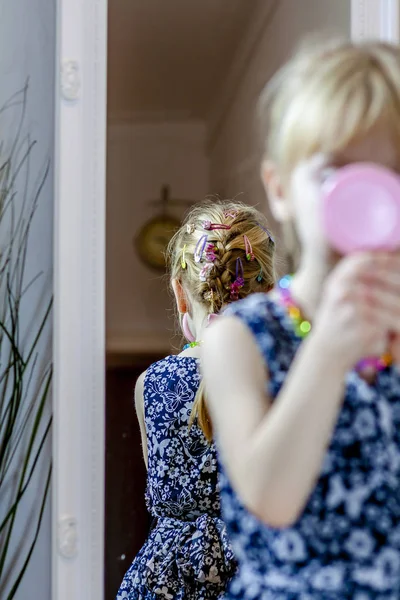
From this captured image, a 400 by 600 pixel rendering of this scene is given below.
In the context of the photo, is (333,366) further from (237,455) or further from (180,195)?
(180,195)

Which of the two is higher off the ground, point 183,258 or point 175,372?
point 183,258

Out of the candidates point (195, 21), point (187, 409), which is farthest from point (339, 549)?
point (195, 21)

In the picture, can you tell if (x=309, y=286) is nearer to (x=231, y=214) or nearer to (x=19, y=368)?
(x=231, y=214)

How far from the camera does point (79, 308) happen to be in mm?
1699

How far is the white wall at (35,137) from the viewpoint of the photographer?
174 cm

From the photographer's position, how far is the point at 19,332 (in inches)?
68.2

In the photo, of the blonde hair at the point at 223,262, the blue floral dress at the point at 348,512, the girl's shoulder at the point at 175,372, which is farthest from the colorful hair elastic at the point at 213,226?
the blue floral dress at the point at 348,512

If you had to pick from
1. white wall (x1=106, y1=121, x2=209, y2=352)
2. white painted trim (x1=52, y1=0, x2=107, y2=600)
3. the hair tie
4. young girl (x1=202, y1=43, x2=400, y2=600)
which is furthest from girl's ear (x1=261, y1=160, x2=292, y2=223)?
white wall (x1=106, y1=121, x2=209, y2=352)

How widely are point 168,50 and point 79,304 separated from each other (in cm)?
78

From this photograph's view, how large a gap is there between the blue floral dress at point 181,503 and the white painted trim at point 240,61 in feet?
2.81

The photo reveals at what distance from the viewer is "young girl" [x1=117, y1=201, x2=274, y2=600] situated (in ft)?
4.39

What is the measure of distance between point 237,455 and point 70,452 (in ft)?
3.74

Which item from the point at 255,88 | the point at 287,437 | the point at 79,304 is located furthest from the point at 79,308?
the point at 287,437

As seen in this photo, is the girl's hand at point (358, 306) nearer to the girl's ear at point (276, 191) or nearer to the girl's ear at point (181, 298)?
the girl's ear at point (276, 191)
